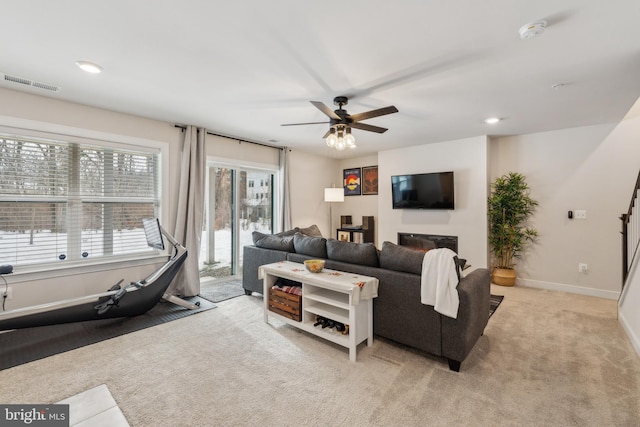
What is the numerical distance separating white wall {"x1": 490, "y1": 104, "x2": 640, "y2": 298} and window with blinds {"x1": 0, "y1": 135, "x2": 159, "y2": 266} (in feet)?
18.4

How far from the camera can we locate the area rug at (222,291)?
397cm

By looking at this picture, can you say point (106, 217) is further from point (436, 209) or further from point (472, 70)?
point (436, 209)

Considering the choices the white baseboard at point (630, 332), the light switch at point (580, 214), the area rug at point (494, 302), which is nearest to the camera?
the white baseboard at point (630, 332)

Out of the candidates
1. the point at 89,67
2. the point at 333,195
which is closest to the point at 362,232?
the point at 333,195

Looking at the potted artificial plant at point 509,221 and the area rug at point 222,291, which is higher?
the potted artificial plant at point 509,221

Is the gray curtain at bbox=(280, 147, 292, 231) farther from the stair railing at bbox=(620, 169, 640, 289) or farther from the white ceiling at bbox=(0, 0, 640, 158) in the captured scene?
the stair railing at bbox=(620, 169, 640, 289)

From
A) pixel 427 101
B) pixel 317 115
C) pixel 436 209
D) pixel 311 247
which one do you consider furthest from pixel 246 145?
pixel 436 209

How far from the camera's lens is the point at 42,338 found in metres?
2.73

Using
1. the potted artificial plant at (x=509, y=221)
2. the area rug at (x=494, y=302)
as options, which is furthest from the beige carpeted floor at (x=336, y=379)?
the potted artificial plant at (x=509, y=221)

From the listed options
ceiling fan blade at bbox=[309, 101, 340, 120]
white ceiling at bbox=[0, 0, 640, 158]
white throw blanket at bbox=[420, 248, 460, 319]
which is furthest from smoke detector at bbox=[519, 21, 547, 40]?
white throw blanket at bbox=[420, 248, 460, 319]

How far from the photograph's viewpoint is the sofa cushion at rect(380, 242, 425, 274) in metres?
2.43

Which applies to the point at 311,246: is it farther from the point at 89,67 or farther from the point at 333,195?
the point at 333,195

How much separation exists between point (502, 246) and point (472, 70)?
3.25 meters

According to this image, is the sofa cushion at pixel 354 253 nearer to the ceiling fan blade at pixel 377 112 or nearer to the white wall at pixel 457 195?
the ceiling fan blade at pixel 377 112
